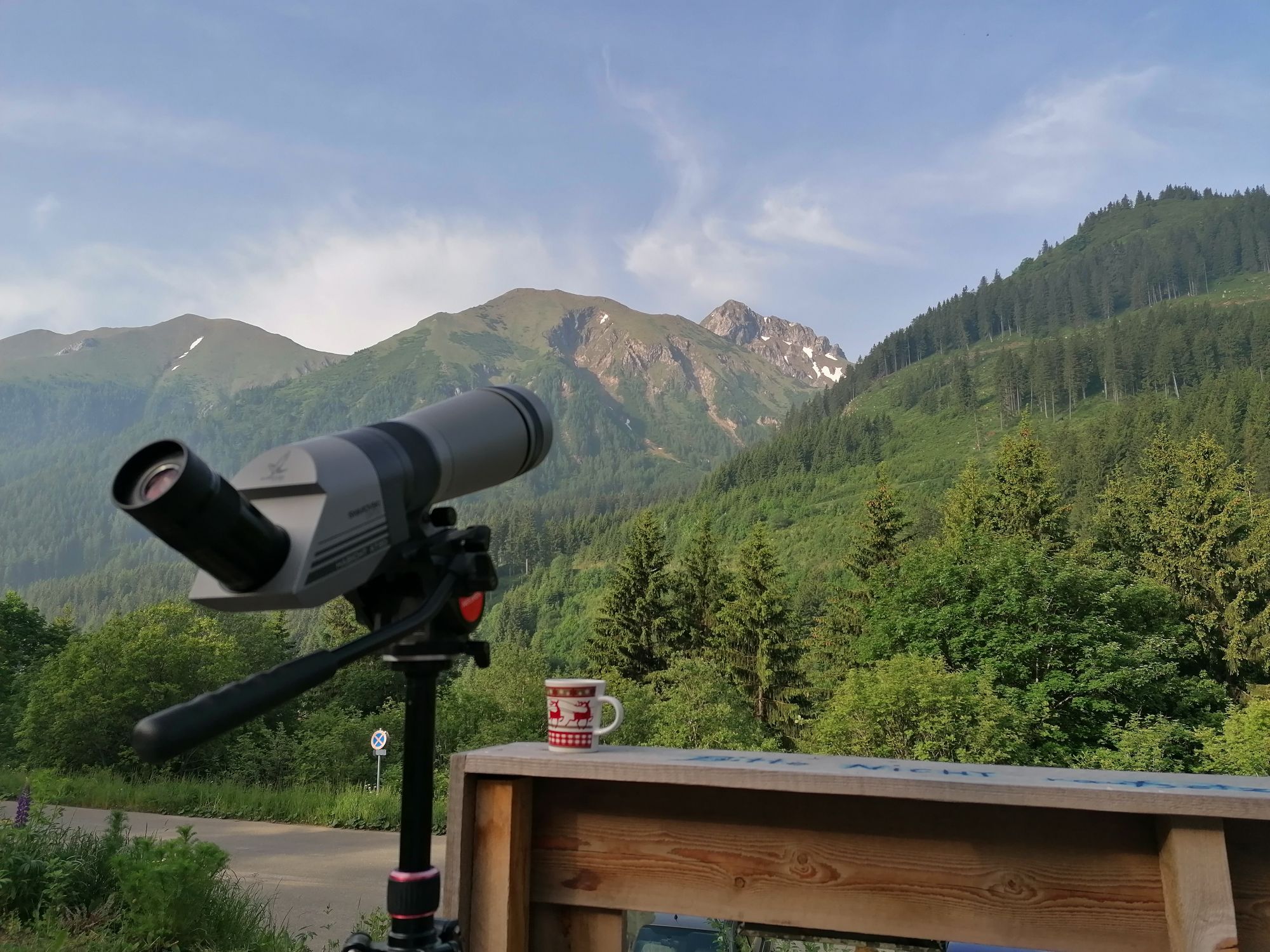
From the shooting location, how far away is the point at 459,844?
139 centimetres

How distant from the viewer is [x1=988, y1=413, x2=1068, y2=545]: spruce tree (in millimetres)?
33875

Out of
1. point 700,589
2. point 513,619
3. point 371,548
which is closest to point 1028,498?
point 700,589

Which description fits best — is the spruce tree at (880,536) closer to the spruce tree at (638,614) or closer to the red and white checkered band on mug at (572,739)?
the spruce tree at (638,614)

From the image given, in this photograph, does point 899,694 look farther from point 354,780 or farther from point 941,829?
point 941,829

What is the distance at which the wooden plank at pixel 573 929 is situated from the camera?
1426 mm

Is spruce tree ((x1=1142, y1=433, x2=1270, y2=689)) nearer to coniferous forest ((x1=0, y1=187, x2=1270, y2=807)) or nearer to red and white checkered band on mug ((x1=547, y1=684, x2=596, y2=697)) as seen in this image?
coniferous forest ((x1=0, y1=187, x2=1270, y2=807))

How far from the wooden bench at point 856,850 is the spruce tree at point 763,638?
28641mm

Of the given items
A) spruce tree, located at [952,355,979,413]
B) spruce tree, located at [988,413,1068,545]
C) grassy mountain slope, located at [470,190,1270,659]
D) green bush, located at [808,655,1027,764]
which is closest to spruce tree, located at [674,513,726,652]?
spruce tree, located at [988,413,1068,545]

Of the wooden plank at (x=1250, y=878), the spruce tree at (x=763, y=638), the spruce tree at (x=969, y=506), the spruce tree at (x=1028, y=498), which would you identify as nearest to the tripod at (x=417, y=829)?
the wooden plank at (x=1250, y=878)

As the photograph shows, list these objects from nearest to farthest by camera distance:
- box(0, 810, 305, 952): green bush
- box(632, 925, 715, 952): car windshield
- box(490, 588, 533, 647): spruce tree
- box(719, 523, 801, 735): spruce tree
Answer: box(632, 925, 715, 952): car windshield, box(0, 810, 305, 952): green bush, box(719, 523, 801, 735): spruce tree, box(490, 588, 533, 647): spruce tree

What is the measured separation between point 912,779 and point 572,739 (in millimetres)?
583

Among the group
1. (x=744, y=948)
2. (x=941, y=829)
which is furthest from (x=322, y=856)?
(x=941, y=829)

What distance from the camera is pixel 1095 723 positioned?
2122 cm

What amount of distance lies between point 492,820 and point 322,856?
28.4 feet
